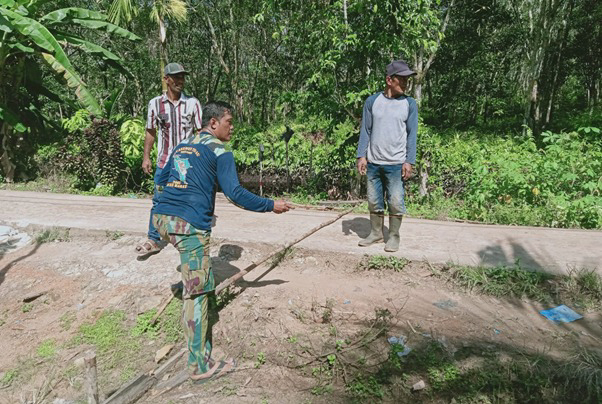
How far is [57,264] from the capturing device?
5.09m

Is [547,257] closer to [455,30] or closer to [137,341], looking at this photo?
[137,341]

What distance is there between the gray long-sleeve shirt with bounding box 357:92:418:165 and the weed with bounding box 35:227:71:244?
4259 millimetres

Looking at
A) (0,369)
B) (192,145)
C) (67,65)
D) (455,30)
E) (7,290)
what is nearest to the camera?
(192,145)

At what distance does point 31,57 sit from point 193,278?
29.6 feet

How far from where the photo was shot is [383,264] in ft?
13.9

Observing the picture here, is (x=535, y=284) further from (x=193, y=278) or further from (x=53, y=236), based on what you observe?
(x=53, y=236)

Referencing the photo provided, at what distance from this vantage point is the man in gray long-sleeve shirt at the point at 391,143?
13.8 feet

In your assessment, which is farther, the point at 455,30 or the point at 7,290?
the point at 455,30

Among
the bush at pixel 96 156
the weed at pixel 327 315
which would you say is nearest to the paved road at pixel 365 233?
the weed at pixel 327 315

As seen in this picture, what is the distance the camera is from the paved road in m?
4.29

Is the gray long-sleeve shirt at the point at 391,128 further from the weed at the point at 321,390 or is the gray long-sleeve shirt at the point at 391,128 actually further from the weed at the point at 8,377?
the weed at the point at 8,377

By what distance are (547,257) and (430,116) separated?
666 inches

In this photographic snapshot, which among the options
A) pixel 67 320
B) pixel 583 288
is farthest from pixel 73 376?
pixel 583 288

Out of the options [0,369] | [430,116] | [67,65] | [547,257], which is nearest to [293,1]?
[67,65]
